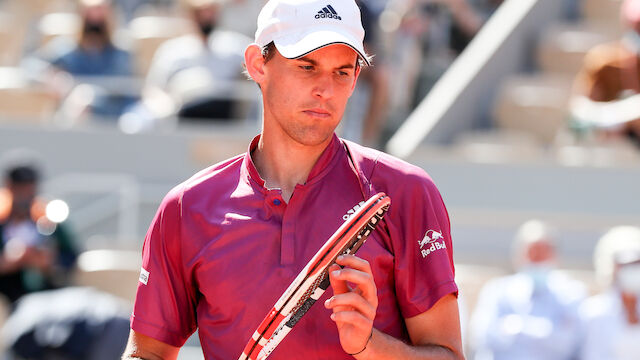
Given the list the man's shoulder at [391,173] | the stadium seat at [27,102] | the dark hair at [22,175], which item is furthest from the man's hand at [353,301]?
the stadium seat at [27,102]

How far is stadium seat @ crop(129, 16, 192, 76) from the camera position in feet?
33.2

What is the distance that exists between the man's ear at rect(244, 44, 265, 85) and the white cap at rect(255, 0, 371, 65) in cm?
4

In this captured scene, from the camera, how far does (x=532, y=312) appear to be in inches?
262

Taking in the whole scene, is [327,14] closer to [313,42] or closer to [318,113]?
[313,42]

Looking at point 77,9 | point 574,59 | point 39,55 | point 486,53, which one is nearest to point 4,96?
point 39,55

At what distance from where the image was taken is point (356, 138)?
28.6 ft

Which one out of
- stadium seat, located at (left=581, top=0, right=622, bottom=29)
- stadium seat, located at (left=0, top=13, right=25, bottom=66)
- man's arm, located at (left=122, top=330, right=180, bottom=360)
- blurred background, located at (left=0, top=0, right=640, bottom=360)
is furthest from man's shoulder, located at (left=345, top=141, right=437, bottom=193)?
stadium seat, located at (left=0, top=13, right=25, bottom=66)

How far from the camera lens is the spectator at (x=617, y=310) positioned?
6.27 metres

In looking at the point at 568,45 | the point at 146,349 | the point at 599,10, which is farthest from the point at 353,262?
the point at 599,10

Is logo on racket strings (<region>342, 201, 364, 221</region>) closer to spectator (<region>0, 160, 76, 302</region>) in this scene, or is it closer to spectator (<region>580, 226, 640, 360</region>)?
spectator (<region>580, 226, 640, 360</region>)

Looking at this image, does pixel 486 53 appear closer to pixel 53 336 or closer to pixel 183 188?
pixel 53 336

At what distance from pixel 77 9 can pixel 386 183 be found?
9.44 m

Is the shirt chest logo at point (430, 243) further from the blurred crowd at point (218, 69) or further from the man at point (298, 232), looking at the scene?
the blurred crowd at point (218, 69)

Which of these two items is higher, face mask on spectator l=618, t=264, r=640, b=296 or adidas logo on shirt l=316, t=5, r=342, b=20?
face mask on spectator l=618, t=264, r=640, b=296
